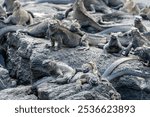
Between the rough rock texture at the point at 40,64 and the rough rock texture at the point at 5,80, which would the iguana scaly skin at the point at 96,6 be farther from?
the rough rock texture at the point at 5,80

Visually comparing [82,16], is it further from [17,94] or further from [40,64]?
[17,94]

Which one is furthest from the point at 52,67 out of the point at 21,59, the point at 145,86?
the point at 21,59

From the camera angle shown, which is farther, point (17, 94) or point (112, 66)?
point (112, 66)

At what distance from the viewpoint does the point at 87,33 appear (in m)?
21.9

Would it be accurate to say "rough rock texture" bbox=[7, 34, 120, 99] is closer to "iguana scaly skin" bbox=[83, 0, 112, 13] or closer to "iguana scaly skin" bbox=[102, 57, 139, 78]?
"iguana scaly skin" bbox=[102, 57, 139, 78]

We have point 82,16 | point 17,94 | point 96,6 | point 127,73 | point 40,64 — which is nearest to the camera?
point 17,94

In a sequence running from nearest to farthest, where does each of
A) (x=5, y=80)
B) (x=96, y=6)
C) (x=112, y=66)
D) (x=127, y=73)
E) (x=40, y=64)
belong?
1. (x=127, y=73)
2. (x=112, y=66)
3. (x=40, y=64)
4. (x=5, y=80)
5. (x=96, y=6)

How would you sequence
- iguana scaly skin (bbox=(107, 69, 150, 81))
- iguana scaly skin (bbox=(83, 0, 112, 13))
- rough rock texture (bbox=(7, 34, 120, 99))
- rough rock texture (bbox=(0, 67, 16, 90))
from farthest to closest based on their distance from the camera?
iguana scaly skin (bbox=(83, 0, 112, 13))
rough rock texture (bbox=(0, 67, 16, 90))
iguana scaly skin (bbox=(107, 69, 150, 81))
rough rock texture (bbox=(7, 34, 120, 99))

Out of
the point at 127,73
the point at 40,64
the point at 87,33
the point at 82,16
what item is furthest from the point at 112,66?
the point at 82,16

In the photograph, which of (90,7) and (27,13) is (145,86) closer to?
(27,13)

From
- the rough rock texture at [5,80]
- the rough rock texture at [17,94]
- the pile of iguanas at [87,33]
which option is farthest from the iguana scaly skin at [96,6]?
the rough rock texture at [17,94]

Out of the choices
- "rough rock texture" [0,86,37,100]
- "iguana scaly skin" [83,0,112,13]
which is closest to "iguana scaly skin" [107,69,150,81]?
"rough rock texture" [0,86,37,100]

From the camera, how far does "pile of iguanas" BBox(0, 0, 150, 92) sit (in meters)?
16.8

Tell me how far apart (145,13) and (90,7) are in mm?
2241
